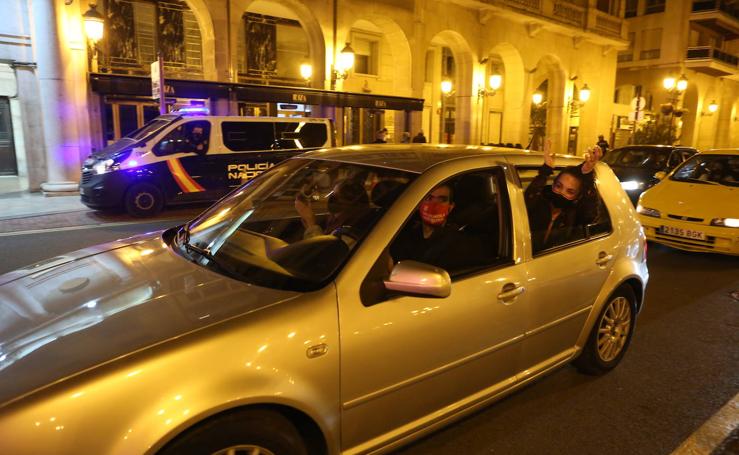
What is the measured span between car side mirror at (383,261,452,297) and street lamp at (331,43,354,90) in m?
15.3

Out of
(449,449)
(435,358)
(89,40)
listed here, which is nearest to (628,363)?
(449,449)

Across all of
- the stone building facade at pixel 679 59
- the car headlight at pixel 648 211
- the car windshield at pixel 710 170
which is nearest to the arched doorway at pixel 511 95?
the stone building facade at pixel 679 59

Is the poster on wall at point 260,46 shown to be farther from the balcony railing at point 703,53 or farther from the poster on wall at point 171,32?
the balcony railing at point 703,53

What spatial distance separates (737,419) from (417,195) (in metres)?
2.67

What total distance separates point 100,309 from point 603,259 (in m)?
3.09

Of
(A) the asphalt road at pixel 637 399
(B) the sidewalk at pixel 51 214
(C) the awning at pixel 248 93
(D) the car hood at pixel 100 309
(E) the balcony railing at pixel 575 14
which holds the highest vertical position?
(E) the balcony railing at pixel 575 14

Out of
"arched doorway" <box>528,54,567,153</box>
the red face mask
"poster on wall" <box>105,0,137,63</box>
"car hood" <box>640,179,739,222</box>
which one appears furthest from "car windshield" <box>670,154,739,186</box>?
"arched doorway" <box>528,54,567,153</box>

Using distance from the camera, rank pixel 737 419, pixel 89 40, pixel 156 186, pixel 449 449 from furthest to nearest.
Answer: pixel 89 40 < pixel 156 186 < pixel 737 419 < pixel 449 449

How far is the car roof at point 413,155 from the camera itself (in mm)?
2893

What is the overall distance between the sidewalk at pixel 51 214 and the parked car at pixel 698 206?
857 centimetres

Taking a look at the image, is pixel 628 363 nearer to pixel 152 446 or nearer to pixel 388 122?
pixel 152 446

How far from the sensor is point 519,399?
3.52 metres

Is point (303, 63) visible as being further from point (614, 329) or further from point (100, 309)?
point (100, 309)

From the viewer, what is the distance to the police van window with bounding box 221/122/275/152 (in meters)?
11.6
